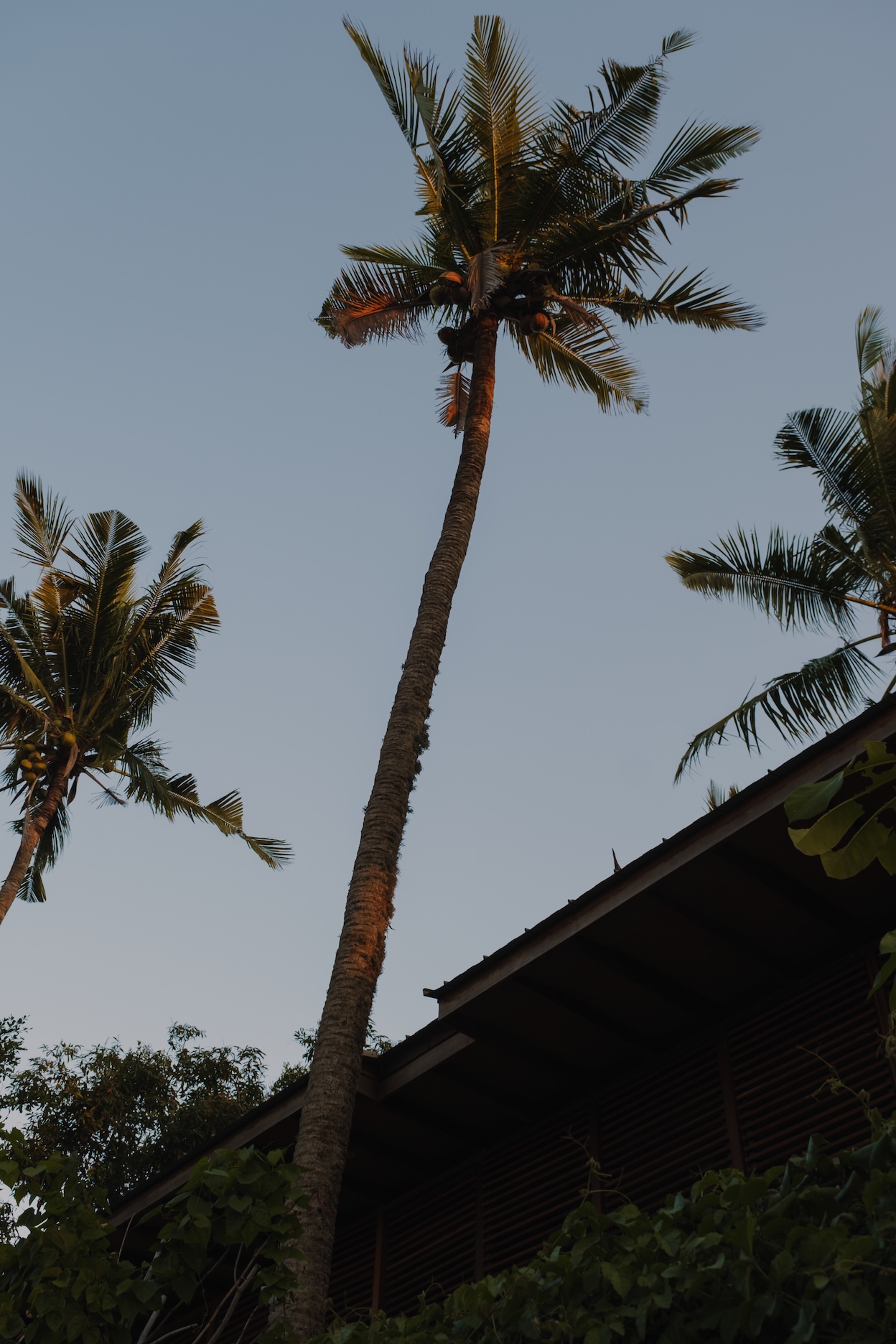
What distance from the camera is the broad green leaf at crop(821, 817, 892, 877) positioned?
3.09 m

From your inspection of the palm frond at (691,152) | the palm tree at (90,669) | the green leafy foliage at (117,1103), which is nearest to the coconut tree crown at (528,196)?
the palm frond at (691,152)

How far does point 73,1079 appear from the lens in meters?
20.2

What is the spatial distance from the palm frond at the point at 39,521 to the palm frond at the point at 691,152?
9.00 metres

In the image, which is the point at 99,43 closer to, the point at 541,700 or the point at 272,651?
the point at 272,651

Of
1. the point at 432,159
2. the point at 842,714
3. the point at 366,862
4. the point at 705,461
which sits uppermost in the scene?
the point at 705,461

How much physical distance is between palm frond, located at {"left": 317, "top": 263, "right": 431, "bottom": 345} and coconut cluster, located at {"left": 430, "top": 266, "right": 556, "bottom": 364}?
654 millimetres

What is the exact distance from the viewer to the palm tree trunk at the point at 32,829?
13.8m

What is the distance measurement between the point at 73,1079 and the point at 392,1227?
13337 millimetres

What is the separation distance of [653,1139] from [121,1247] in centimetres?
343

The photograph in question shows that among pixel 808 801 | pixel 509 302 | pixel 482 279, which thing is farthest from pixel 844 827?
pixel 509 302

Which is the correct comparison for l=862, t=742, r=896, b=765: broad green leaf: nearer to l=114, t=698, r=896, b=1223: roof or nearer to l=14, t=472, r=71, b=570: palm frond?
l=114, t=698, r=896, b=1223: roof

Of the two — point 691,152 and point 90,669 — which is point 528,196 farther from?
point 90,669

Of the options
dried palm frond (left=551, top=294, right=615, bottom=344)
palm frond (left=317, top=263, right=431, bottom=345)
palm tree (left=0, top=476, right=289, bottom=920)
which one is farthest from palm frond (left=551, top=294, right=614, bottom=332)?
palm tree (left=0, top=476, right=289, bottom=920)

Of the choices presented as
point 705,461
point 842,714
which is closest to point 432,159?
point 842,714
